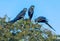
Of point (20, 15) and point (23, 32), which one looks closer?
point (23, 32)

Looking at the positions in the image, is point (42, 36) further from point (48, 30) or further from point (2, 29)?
point (2, 29)

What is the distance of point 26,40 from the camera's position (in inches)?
504

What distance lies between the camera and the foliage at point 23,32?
41.9 ft

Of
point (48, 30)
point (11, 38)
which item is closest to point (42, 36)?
point (48, 30)

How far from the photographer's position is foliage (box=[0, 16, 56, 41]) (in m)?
12.8

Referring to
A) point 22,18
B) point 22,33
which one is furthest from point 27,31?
point 22,18

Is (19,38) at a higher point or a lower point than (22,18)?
lower

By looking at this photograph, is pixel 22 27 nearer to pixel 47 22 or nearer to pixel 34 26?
pixel 34 26

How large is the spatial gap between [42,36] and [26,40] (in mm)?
732

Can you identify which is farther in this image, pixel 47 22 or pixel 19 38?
pixel 47 22

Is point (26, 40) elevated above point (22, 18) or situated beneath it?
situated beneath

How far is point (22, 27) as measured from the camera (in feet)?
42.7

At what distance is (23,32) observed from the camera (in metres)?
12.8

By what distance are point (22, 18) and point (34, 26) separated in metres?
0.93
